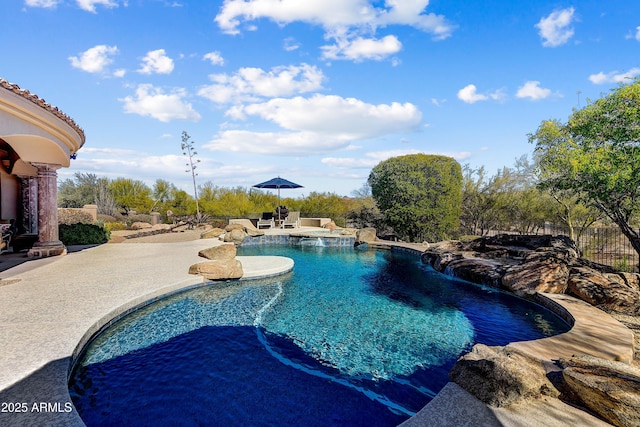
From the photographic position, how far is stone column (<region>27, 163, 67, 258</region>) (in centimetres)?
814

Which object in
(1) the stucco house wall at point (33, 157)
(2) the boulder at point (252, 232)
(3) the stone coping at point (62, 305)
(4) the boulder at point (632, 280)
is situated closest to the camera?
(3) the stone coping at point (62, 305)

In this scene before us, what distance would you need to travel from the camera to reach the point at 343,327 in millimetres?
4758

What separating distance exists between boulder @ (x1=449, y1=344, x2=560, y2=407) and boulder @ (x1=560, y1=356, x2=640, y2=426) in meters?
0.20

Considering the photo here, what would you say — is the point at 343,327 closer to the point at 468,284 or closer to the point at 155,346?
the point at 155,346

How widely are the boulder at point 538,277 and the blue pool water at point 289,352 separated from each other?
1.04ft

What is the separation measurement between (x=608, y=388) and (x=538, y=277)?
4.54 meters

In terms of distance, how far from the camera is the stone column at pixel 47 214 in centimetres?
814

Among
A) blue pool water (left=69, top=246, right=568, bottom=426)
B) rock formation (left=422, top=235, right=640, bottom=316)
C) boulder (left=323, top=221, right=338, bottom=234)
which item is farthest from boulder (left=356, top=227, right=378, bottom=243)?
blue pool water (left=69, top=246, right=568, bottom=426)

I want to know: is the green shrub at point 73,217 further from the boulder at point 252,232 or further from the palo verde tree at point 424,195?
the palo verde tree at point 424,195

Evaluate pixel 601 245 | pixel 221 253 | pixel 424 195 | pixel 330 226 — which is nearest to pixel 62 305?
pixel 221 253

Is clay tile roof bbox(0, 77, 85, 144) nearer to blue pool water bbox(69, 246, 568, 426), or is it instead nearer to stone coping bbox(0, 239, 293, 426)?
stone coping bbox(0, 239, 293, 426)

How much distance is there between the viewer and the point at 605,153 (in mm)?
5543

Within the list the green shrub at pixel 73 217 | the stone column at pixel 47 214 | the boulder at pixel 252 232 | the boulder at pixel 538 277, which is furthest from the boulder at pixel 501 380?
the green shrub at pixel 73 217

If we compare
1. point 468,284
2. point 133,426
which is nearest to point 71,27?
point 133,426
